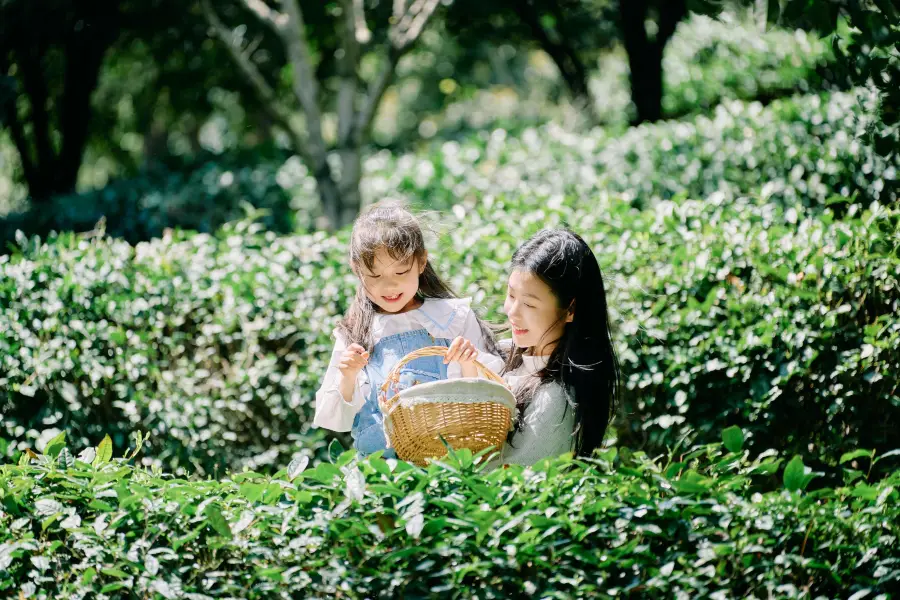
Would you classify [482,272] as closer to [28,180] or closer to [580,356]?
[580,356]

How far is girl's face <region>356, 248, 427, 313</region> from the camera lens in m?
3.09

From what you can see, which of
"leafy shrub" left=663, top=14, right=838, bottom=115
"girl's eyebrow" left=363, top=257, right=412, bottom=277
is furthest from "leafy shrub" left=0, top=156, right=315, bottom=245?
"girl's eyebrow" left=363, top=257, right=412, bottom=277

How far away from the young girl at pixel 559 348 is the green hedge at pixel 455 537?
39cm

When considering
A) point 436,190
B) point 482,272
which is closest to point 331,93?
point 436,190

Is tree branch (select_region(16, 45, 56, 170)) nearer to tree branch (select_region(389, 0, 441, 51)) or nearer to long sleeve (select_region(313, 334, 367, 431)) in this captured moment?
tree branch (select_region(389, 0, 441, 51))

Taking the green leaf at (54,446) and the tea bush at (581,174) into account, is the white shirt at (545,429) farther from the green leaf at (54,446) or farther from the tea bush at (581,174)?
the tea bush at (581,174)

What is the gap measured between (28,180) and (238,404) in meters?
7.59

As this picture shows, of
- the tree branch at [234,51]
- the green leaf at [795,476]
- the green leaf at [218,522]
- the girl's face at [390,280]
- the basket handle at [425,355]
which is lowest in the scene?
the green leaf at [795,476]

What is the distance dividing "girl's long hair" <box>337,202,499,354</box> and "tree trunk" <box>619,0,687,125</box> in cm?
622

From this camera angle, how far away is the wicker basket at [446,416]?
2650mm

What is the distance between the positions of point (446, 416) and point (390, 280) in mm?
613

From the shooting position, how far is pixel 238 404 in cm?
431

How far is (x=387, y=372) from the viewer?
10.4 ft

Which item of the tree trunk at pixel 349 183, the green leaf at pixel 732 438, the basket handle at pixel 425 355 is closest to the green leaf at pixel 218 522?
the basket handle at pixel 425 355
